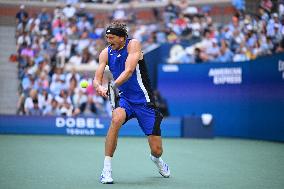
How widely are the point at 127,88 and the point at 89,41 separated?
14306 millimetres

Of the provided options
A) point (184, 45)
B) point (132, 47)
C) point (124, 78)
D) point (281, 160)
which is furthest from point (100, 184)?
point (184, 45)

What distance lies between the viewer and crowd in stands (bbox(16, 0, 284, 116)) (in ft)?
59.5

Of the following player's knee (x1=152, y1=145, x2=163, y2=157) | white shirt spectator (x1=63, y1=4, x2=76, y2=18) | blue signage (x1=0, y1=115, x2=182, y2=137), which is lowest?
blue signage (x1=0, y1=115, x2=182, y2=137)

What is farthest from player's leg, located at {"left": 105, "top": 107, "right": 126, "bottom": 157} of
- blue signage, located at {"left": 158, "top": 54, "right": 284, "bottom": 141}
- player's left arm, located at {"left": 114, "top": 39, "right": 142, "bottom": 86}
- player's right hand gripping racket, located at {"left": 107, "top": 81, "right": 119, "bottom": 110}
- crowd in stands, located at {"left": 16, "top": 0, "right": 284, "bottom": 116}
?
crowd in stands, located at {"left": 16, "top": 0, "right": 284, "bottom": 116}

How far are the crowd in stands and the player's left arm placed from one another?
9.33 metres

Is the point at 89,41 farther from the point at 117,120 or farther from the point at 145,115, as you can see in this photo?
the point at 117,120

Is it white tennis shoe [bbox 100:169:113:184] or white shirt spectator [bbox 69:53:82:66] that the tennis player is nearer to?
white tennis shoe [bbox 100:169:113:184]

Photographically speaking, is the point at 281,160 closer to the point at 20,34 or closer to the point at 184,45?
the point at 184,45

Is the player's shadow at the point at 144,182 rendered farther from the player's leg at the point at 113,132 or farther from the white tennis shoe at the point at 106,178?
the player's leg at the point at 113,132

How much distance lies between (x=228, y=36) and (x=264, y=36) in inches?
88.4

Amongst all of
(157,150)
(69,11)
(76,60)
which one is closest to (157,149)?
(157,150)

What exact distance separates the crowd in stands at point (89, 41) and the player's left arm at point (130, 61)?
30.6 ft

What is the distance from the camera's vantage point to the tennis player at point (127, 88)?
700 centimetres

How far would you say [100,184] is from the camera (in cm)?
674
